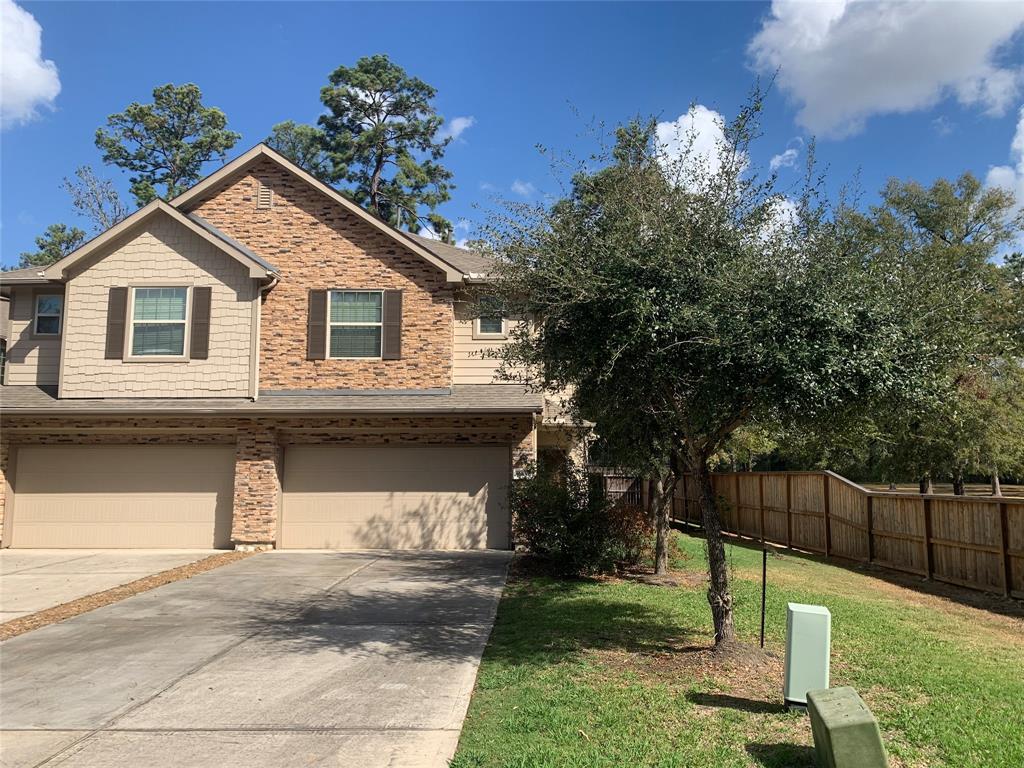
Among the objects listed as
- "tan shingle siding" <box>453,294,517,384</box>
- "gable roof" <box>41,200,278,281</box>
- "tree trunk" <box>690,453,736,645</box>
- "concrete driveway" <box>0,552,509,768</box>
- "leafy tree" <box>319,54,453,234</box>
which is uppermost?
"leafy tree" <box>319,54,453,234</box>

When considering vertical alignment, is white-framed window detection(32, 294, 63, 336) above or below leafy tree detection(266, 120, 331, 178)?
below

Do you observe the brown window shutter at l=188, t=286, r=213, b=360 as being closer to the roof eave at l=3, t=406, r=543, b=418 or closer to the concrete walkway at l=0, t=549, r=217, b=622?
the roof eave at l=3, t=406, r=543, b=418

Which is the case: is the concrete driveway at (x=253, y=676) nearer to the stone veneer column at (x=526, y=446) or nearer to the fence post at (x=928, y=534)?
the stone veneer column at (x=526, y=446)

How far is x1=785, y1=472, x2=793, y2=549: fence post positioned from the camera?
16.9 m

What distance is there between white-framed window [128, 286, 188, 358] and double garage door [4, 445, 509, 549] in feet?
6.62

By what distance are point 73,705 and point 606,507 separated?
8022 millimetres

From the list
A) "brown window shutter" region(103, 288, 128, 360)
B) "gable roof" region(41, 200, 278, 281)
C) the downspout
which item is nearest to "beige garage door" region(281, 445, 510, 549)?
the downspout

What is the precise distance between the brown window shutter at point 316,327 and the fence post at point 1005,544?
12004 millimetres

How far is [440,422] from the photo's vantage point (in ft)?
48.2

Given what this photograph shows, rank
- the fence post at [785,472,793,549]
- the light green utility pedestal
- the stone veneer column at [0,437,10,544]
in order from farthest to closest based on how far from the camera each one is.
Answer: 1. the fence post at [785,472,793,549]
2. the stone veneer column at [0,437,10,544]
3. the light green utility pedestal

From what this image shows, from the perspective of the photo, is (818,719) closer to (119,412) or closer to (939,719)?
(939,719)

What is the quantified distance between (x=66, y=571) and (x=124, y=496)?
2.70 m

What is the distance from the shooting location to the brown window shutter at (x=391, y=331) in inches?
587

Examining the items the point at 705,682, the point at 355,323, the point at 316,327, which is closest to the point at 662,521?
the point at 705,682
